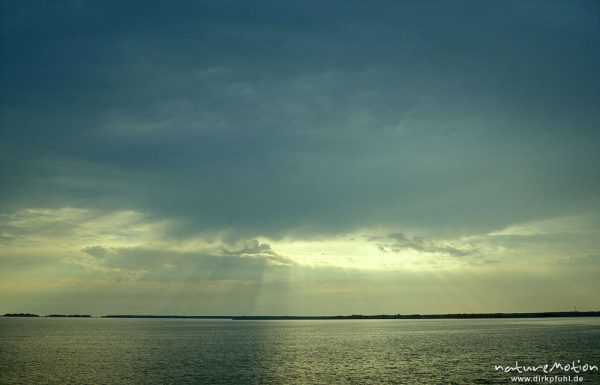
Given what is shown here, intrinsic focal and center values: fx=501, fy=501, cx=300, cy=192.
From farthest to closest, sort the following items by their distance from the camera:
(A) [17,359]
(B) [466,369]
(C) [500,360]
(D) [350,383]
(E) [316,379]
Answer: (A) [17,359], (C) [500,360], (B) [466,369], (E) [316,379], (D) [350,383]

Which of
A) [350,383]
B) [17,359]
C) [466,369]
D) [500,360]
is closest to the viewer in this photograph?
[350,383]

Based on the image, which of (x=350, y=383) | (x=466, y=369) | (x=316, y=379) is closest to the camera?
(x=350, y=383)

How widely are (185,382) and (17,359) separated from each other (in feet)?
169

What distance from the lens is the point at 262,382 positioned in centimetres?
6919

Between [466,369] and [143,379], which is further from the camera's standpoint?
[466,369]

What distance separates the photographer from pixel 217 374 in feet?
250

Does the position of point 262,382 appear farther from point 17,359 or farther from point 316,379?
point 17,359

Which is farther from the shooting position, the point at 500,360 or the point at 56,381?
the point at 500,360

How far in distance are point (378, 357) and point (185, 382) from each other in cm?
4664

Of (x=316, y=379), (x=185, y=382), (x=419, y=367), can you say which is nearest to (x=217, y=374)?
(x=185, y=382)

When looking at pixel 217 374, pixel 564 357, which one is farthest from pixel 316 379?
pixel 564 357

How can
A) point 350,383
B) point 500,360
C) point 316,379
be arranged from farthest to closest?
1. point 500,360
2. point 316,379
3. point 350,383

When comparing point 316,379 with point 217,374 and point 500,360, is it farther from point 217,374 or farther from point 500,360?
point 500,360

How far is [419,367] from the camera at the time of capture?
83125 mm
